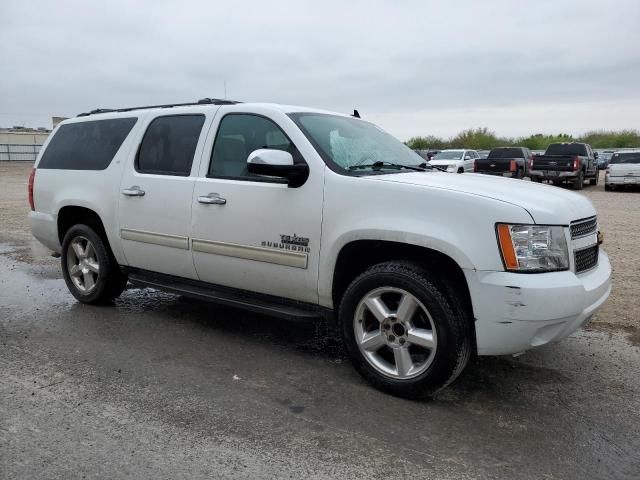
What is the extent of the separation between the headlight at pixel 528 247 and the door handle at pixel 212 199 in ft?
6.75

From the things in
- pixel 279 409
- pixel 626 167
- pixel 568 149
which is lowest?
pixel 279 409

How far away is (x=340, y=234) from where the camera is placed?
3.77 metres

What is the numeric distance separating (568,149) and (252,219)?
23.4 m

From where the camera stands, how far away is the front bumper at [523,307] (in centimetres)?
320

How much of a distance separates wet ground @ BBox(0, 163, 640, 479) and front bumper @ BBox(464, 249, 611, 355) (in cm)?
50

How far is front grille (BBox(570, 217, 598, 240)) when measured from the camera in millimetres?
3495

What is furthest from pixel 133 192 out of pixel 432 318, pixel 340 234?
pixel 432 318

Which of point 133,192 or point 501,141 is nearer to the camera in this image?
point 133,192

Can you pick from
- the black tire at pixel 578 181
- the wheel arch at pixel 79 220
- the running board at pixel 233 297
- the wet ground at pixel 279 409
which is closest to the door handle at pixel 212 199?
the running board at pixel 233 297

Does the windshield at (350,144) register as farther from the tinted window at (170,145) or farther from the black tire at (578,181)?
the black tire at (578,181)

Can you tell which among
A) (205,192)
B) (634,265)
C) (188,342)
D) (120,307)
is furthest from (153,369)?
(634,265)

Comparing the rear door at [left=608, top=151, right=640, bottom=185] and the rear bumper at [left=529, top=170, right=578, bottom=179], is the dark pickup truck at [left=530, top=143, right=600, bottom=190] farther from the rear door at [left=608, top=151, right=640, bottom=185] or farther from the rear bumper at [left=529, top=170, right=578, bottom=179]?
the rear door at [left=608, top=151, right=640, bottom=185]

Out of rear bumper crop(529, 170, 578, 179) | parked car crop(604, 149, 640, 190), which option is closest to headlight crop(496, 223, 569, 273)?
rear bumper crop(529, 170, 578, 179)

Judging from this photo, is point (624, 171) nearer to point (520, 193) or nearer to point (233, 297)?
point (520, 193)
